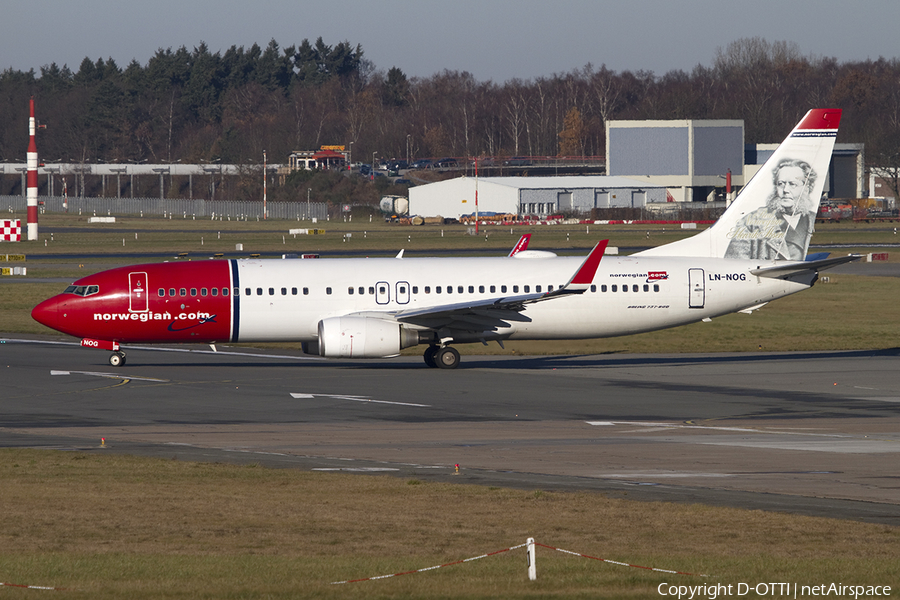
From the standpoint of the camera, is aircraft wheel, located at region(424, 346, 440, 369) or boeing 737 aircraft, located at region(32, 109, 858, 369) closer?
boeing 737 aircraft, located at region(32, 109, 858, 369)

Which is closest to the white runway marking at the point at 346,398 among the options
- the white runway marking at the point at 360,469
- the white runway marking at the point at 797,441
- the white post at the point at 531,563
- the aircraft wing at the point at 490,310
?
the aircraft wing at the point at 490,310

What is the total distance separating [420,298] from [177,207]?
157m

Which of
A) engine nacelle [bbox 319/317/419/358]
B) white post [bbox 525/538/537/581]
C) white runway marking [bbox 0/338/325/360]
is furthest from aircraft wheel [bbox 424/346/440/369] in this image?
white post [bbox 525/538/537/581]

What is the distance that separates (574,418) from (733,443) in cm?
501

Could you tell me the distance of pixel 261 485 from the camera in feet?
64.1

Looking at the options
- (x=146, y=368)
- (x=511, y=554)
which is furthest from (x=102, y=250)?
(x=511, y=554)

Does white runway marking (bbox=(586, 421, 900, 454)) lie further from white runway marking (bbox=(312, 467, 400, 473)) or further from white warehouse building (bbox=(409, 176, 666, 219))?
white warehouse building (bbox=(409, 176, 666, 219))

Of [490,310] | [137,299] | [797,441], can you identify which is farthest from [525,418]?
[137,299]

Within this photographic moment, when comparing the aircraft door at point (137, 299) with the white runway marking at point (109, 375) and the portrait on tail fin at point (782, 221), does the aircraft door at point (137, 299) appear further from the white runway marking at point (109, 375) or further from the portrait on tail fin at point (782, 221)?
the portrait on tail fin at point (782, 221)

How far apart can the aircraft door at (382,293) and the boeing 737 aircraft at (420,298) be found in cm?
3

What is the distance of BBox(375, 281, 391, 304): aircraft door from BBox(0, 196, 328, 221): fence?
140137 millimetres

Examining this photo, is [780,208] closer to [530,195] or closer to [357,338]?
[357,338]

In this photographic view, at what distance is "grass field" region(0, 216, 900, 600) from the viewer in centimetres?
1285

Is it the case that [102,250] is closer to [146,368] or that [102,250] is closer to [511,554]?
[146,368]
